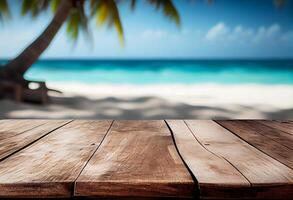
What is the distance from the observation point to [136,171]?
0.62 meters

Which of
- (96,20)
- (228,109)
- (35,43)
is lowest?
(228,109)

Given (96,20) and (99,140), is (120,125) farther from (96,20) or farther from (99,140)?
(96,20)

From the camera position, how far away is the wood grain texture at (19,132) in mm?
816

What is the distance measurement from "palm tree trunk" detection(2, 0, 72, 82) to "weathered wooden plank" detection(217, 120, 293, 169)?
214 inches

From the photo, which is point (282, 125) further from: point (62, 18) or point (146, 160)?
point (62, 18)

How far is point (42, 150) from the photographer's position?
0.78m

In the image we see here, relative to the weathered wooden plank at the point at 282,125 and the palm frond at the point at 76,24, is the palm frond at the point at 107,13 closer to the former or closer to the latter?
the palm frond at the point at 76,24

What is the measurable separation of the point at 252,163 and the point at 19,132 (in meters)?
0.62

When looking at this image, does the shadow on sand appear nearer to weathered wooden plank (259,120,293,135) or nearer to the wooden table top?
weathered wooden plank (259,120,293,135)

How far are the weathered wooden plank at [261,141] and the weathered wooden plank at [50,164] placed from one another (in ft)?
1.21

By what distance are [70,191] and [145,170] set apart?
5.3 inches

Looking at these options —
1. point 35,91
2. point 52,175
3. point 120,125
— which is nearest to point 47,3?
point 35,91

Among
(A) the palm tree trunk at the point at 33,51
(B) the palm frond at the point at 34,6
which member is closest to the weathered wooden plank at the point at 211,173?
(A) the palm tree trunk at the point at 33,51

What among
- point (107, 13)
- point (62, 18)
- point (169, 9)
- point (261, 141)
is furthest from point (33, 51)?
point (261, 141)
